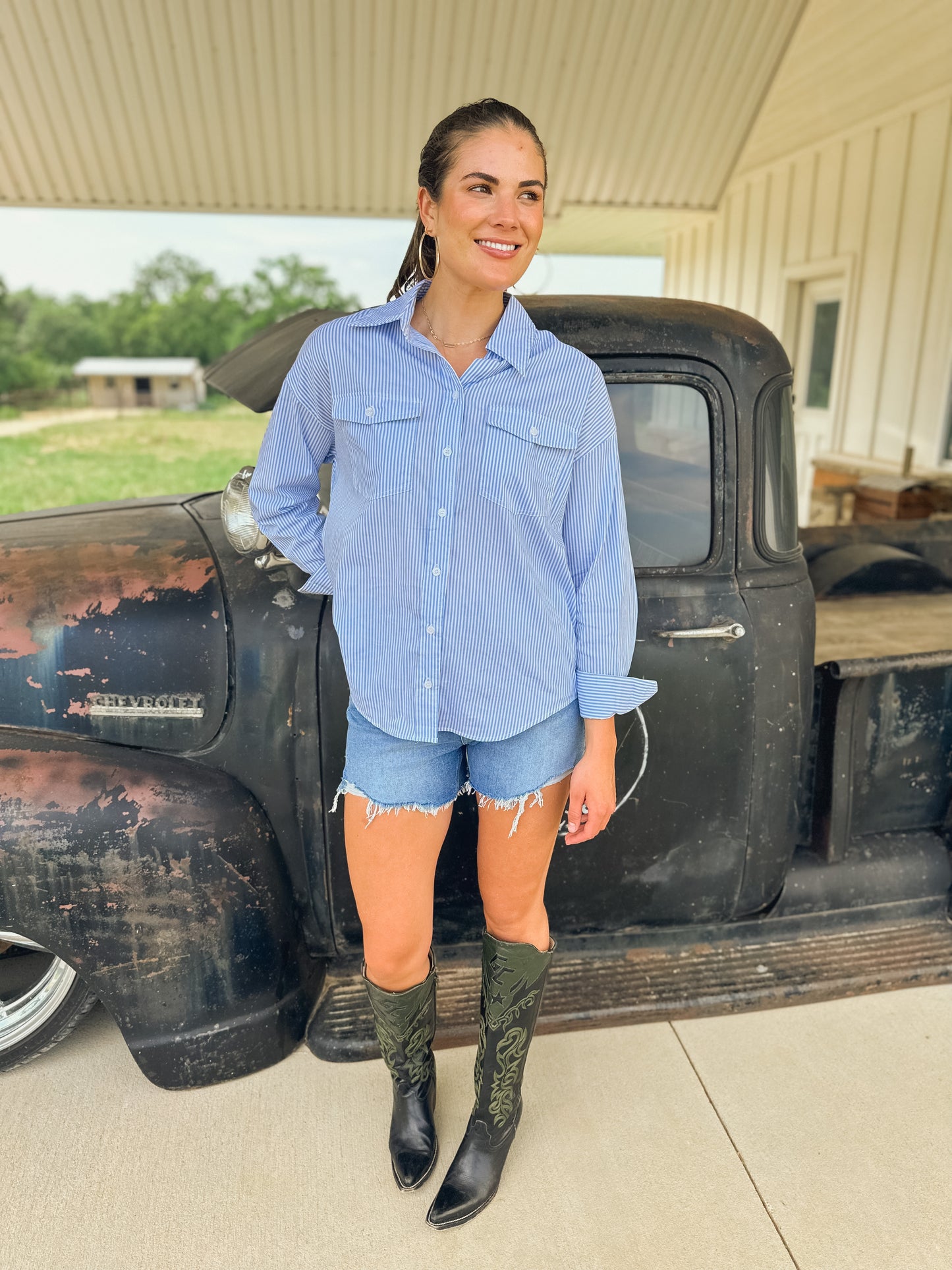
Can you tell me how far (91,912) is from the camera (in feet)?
6.13

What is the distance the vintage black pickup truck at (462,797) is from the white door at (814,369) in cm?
735

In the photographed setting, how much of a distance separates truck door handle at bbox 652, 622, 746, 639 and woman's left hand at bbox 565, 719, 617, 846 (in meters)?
0.52

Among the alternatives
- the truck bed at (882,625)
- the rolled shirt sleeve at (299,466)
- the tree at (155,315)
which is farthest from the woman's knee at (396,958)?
the tree at (155,315)

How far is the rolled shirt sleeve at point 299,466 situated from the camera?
61.5 inches

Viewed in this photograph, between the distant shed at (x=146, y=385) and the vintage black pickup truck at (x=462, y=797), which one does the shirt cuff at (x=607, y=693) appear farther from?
the distant shed at (x=146, y=385)

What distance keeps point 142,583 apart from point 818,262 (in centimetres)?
879

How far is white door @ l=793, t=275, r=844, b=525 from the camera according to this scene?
9.11 metres

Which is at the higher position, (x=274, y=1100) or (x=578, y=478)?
(x=578, y=478)

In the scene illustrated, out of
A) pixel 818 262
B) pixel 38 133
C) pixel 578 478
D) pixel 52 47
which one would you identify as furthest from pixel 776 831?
pixel 818 262

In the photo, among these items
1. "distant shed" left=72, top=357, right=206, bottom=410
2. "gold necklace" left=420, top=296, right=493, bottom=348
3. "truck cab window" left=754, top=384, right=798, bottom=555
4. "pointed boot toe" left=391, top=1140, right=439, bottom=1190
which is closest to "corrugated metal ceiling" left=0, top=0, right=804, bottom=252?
"truck cab window" left=754, top=384, right=798, bottom=555

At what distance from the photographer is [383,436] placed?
1.46 meters

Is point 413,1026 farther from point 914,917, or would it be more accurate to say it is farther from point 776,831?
point 914,917

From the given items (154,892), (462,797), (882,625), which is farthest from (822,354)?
(154,892)

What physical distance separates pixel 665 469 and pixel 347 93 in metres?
5.33
